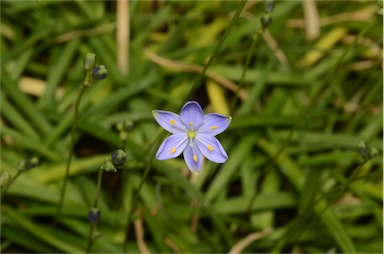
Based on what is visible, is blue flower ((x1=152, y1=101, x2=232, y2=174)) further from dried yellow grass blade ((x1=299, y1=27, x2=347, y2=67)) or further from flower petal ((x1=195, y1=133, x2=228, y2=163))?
dried yellow grass blade ((x1=299, y1=27, x2=347, y2=67))

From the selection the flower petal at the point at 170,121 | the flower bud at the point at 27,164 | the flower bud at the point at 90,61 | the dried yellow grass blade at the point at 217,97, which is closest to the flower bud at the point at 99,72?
the flower bud at the point at 90,61

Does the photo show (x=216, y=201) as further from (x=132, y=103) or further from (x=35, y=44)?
(x=35, y=44)

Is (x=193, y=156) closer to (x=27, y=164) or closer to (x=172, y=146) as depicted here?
(x=172, y=146)

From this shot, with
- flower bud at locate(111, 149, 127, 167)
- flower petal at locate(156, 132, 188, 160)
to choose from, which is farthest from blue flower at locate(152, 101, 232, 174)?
flower bud at locate(111, 149, 127, 167)

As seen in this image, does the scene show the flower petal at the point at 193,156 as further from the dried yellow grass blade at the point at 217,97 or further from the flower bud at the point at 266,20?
the dried yellow grass blade at the point at 217,97

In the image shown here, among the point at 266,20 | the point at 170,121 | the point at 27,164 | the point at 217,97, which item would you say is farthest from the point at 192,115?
the point at 217,97

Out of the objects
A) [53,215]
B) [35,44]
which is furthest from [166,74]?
[53,215]
